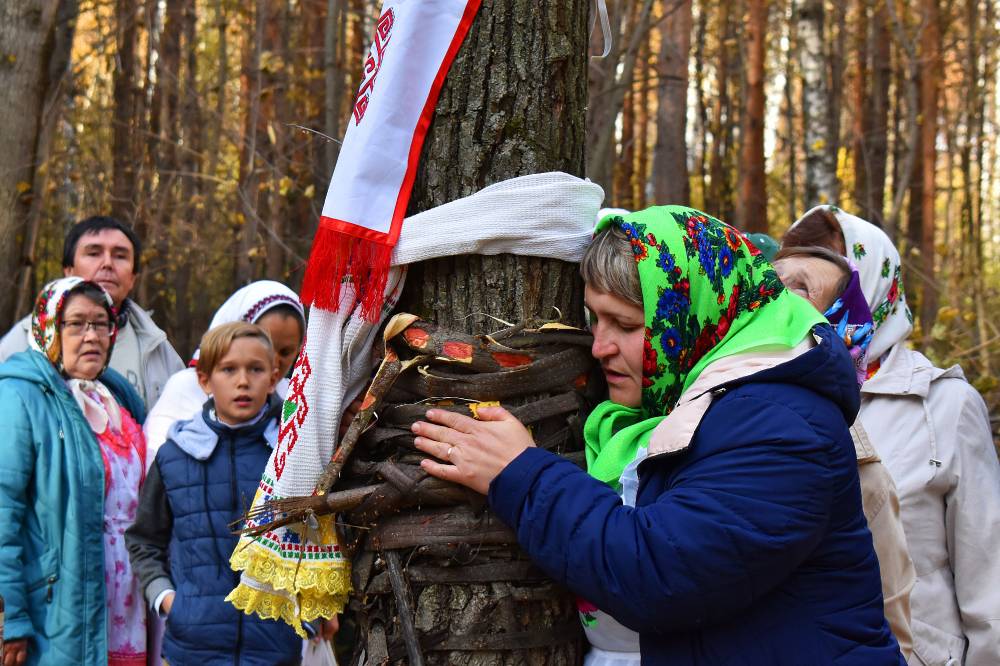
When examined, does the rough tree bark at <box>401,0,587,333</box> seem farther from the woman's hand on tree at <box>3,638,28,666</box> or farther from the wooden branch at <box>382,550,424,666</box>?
the woman's hand on tree at <box>3,638,28,666</box>

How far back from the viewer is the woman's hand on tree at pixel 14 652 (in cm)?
322

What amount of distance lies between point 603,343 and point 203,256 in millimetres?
8709

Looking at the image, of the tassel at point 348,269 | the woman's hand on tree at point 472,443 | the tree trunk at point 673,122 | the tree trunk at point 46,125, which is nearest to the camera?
the woman's hand on tree at point 472,443

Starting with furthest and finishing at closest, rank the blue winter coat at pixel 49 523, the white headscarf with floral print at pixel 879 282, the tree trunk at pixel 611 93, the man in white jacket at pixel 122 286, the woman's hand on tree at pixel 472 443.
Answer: the tree trunk at pixel 611 93
the man in white jacket at pixel 122 286
the blue winter coat at pixel 49 523
the white headscarf with floral print at pixel 879 282
the woman's hand on tree at pixel 472 443

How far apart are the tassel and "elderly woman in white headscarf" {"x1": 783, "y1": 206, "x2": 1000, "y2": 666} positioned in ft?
5.44

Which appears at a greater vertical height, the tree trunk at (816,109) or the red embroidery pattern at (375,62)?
the tree trunk at (816,109)

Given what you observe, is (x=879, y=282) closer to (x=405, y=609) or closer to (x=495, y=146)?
(x=495, y=146)

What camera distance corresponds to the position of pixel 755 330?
1829 mm

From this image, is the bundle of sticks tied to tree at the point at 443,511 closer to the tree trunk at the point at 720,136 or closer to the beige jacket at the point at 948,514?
the beige jacket at the point at 948,514

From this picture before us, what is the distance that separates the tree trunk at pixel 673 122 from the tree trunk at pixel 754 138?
1.75 meters

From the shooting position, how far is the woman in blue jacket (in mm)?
1637

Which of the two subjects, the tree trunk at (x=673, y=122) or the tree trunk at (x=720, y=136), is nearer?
the tree trunk at (x=673, y=122)

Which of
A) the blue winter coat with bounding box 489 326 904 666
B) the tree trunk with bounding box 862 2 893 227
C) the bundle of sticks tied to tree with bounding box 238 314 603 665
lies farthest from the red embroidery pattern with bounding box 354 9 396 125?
the tree trunk with bounding box 862 2 893 227

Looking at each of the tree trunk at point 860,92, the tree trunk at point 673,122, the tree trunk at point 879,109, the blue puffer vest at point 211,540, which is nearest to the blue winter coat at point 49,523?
the blue puffer vest at point 211,540
